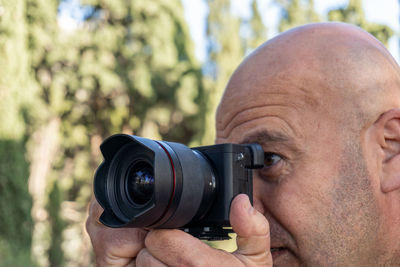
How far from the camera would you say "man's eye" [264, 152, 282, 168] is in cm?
165

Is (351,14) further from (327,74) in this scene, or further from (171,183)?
(171,183)

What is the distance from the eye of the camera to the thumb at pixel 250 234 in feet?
4.12

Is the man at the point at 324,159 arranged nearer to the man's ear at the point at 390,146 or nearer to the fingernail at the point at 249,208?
the man's ear at the point at 390,146

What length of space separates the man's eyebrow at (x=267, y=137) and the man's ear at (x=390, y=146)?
14.0 inches

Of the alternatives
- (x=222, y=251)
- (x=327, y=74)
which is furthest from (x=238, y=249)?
(x=327, y=74)

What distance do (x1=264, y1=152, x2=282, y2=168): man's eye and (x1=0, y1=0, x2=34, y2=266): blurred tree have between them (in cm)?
638

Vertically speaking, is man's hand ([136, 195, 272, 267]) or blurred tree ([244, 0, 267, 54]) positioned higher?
blurred tree ([244, 0, 267, 54])

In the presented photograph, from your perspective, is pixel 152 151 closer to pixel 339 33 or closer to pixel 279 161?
pixel 279 161

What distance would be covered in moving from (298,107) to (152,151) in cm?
68

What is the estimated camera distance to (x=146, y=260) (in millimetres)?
1365

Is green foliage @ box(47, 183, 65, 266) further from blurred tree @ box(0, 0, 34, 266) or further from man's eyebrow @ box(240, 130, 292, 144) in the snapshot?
man's eyebrow @ box(240, 130, 292, 144)

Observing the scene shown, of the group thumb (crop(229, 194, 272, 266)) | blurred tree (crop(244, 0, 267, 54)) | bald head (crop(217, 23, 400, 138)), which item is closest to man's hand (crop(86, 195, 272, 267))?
thumb (crop(229, 194, 272, 266))

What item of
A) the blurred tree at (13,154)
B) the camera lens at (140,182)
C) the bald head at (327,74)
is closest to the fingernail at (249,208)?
the camera lens at (140,182)

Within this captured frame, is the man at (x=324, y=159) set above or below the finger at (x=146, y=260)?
above
